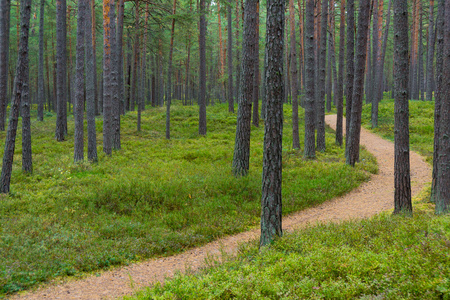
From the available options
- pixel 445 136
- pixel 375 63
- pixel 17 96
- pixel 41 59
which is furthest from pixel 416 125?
pixel 41 59

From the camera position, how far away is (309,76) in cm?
1370

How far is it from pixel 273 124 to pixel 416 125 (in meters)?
19.6

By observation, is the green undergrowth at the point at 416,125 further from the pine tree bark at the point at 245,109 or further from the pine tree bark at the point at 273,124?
the pine tree bark at the point at 273,124

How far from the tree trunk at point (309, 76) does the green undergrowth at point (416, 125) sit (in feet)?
17.7

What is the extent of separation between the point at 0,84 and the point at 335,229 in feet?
56.9

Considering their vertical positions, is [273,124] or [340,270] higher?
[273,124]

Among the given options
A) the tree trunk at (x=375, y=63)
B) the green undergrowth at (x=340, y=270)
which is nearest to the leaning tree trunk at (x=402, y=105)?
the green undergrowth at (x=340, y=270)

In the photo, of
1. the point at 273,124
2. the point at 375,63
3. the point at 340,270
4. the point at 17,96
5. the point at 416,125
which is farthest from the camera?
the point at 375,63

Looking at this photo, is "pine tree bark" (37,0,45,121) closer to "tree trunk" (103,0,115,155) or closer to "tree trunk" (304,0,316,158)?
"tree trunk" (103,0,115,155)

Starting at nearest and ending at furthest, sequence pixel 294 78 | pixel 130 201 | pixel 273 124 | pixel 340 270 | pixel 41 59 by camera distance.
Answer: pixel 340 270
pixel 273 124
pixel 130 201
pixel 294 78
pixel 41 59

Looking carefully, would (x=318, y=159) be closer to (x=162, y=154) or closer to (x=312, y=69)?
(x=312, y=69)

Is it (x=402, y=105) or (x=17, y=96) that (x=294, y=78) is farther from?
(x=17, y=96)

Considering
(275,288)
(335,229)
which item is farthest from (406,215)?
(275,288)

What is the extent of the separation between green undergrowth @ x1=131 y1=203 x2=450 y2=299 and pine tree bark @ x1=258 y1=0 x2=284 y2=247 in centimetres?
45
